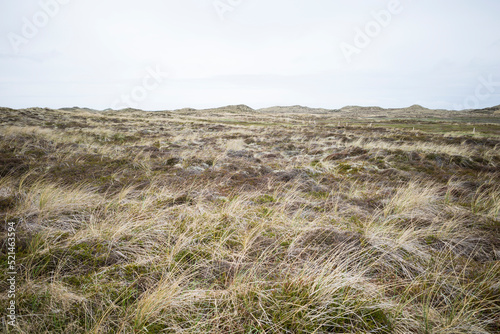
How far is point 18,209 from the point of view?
117 inches

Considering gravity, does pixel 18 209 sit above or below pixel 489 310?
above

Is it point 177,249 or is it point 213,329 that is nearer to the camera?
point 213,329

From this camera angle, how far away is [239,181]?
18.4 feet

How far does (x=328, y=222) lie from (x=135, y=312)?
282 cm

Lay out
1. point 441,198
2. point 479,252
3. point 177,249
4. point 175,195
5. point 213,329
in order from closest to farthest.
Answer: point 213,329
point 177,249
point 479,252
point 175,195
point 441,198

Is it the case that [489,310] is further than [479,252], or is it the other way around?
[479,252]

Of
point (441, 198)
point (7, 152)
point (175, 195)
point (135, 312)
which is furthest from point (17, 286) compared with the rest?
point (7, 152)

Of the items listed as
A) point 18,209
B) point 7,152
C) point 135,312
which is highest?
point 7,152

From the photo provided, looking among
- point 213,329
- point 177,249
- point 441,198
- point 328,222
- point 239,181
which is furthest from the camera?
point 239,181

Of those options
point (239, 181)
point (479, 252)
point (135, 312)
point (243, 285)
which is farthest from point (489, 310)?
point (239, 181)

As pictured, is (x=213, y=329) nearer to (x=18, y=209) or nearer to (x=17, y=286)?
(x=17, y=286)

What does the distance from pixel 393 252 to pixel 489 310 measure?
0.86 metres

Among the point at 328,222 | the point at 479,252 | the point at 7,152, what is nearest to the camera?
the point at 479,252

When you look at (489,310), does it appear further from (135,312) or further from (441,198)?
(441,198)
